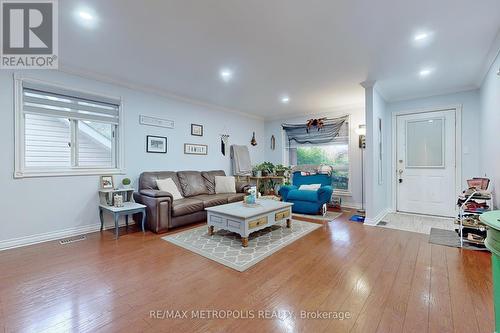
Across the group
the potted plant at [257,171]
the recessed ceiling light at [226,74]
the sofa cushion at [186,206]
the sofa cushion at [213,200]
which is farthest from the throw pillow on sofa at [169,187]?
the potted plant at [257,171]

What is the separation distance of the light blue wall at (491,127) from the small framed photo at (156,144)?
4.99m

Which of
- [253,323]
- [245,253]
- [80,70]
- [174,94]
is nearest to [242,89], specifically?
[174,94]

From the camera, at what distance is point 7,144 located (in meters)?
2.94

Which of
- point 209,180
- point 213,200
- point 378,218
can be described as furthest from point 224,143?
point 378,218

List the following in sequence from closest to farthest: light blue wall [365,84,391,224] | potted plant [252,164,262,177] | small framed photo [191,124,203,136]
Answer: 1. light blue wall [365,84,391,224]
2. small framed photo [191,124,203,136]
3. potted plant [252,164,262,177]

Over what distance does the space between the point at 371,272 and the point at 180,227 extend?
9.33ft

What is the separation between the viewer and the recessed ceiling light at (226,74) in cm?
350

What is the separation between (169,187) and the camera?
13.7 feet

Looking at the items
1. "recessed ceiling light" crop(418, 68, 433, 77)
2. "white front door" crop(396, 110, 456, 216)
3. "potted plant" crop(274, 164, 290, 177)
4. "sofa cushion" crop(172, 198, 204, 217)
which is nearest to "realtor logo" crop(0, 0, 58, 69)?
"sofa cushion" crop(172, 198, 204, 217)

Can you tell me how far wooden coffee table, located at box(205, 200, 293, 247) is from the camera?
2.95 meters

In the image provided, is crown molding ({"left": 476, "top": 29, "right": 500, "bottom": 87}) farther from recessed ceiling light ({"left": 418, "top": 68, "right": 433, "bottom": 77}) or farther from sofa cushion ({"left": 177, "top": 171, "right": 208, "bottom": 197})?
sofa cushion ({"left": 177, "top": 171, "right": 208, "bottom": 197})

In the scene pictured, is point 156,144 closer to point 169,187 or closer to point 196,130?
point 169,187

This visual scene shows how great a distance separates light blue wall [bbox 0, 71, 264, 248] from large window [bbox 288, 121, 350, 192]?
102 inches

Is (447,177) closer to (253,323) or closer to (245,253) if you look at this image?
(245,253)
